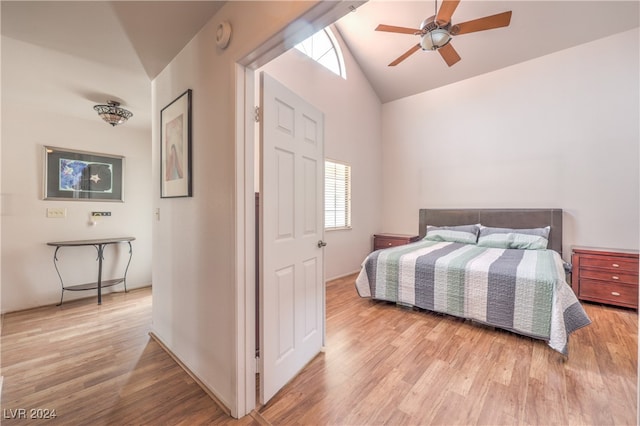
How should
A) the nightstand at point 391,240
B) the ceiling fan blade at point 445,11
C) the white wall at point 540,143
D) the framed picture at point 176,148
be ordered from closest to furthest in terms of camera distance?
the framed picture at point 176,148 < the ceiling fan blade at point 445,11 < the white wall at point 540,143 < the nightstand at point 391,240

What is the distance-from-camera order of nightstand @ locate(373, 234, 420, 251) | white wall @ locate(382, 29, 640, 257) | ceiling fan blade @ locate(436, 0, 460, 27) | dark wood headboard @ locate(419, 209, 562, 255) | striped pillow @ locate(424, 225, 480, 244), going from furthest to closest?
nightstand @ locate(373, 234, 420, 251), striped pillow @ locate(424, 225, 480, 244), dark wood headboard @ locate(419, 209, 562, 255), white wall @ locate(382, 29, 640, 257), ceiling fan blade @ locate(436, 0, 460, 27)

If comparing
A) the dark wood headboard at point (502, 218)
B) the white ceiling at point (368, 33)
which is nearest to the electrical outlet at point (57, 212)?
the white ceiling at point (368, 33)

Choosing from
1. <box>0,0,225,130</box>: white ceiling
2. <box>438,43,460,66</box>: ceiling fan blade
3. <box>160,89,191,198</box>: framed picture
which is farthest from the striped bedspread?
<box>0,0,225,130</box>: white ceiling

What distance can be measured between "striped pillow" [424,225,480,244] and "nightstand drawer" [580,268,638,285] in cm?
123

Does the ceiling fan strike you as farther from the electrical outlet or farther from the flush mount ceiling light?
the electrical outlet

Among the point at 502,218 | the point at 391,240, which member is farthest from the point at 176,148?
the point at 502,218

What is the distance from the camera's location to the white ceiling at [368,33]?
1.67 meters

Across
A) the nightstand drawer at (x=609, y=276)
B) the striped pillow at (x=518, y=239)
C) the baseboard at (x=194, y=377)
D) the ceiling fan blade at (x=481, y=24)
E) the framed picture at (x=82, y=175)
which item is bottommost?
the baseboard at (x=194, y=377)

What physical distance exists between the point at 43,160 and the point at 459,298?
497 centimetres

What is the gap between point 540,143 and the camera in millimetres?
3961

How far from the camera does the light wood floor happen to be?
60.3 inches

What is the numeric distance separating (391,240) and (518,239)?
1883 mm

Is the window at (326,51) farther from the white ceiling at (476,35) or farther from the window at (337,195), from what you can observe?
the window at (337,195)

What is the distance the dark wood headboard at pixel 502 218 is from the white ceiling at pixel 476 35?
7.44 ft
